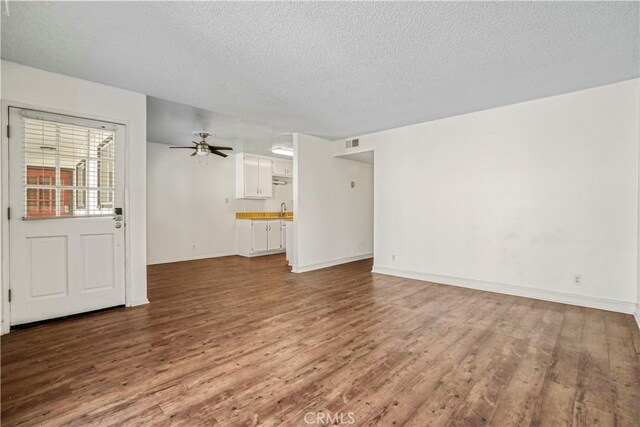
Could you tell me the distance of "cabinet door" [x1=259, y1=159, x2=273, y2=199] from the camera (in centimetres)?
788

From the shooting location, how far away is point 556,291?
143 inches

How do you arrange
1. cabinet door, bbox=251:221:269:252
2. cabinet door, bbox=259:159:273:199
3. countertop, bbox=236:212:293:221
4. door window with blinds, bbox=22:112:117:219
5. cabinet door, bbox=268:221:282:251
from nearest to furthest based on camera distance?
1. door window with blinds, bbox=22:112:117:219
2. cabinet door, bbox=251:221:269:252
3. countertop, bbox=236:212:293:221
4. cabinet door, bbox=268:221:282:251
5. cabinet door, bbox=259:159:273:199

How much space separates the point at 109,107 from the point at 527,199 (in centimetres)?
543

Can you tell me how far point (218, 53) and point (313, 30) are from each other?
3.12 feet

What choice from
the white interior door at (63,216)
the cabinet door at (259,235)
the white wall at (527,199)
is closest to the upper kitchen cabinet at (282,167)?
the cabinet door at (259,235)

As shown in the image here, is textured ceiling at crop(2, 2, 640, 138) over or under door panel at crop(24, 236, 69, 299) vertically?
over

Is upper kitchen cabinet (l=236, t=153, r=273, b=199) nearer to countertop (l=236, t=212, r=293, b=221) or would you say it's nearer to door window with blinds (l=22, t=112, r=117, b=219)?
countertop (l=236, t=212, r=293, b=221)

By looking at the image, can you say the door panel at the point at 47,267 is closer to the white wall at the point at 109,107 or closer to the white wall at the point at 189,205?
the white wall at the point at 109,107

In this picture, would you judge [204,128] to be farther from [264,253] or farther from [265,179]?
[264,253]

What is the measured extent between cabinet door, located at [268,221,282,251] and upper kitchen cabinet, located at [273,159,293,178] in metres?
1.49

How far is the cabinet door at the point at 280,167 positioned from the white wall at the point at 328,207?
2.55 metres

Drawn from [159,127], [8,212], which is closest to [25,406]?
[8,212]

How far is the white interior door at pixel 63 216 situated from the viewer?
289 cm

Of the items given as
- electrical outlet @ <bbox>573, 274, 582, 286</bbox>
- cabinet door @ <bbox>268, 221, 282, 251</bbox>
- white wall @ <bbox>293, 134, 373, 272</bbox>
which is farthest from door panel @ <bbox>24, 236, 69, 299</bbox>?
electrical outlet @ <bbox>573, 274, 582, 286</bbox>
